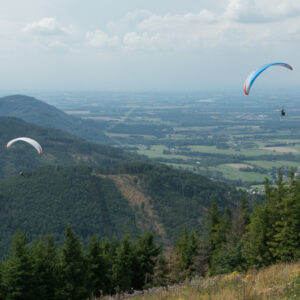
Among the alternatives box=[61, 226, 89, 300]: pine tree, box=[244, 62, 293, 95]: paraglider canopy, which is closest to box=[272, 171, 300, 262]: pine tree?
box=[244, 62, 293, 95]: paraglider canopy

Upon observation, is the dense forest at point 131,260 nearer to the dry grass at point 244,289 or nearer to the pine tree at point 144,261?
the pine tree at point 144,261

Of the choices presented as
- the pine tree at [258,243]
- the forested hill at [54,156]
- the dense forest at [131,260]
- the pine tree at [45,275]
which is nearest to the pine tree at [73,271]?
the dense forest at [131,260]

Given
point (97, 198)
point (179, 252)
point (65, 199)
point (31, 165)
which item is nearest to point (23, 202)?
point (65, 199)

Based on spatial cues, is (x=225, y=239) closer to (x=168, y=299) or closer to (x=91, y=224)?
(x=168, y=299)

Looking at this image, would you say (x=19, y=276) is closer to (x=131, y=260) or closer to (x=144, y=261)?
(x=131, y=260)

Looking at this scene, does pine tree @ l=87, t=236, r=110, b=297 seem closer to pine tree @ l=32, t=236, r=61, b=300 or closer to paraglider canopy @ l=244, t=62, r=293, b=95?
pine tree @ l=32, t=236, r=61, b=300

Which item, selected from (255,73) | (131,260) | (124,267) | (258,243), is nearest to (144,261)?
(131,260)
